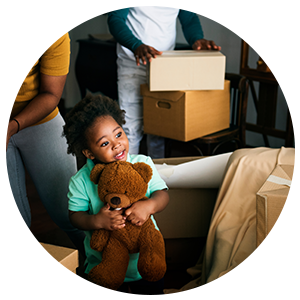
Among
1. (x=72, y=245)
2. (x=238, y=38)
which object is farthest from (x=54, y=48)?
(x=238, y=38)

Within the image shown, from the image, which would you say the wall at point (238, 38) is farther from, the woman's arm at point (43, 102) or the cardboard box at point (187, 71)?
the woman's arm at point (43, 102)

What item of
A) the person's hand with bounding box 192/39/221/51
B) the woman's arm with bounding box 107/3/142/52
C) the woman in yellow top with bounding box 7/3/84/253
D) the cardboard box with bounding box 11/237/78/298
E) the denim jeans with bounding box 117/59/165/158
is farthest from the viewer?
the denim jeans with bounding box 117/59/165/158

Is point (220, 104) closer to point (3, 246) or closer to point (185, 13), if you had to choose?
point (185, 13)

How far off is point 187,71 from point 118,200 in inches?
20.5

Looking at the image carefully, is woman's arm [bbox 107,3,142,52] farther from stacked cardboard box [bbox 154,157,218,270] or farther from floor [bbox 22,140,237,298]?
floor [bbox 22,140,237,298]

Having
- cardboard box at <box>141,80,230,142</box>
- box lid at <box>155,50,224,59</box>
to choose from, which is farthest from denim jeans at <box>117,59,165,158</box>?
box lid at <box>155,50,224,59</box>

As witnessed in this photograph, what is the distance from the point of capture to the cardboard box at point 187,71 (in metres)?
0.92

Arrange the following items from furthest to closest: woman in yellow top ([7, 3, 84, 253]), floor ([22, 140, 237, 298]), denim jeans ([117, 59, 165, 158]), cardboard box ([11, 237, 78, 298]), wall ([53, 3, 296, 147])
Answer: wall ([53, 3, 296, 147]), denim jeans ([117, 59, 165, 158]), floor ([22, 140, 237, 298]), woman in yellow top ([7, 3, 84, 253]), cardboard box ([11, 237, 78, 298])

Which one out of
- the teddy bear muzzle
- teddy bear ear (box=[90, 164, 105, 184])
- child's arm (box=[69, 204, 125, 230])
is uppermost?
teddy bear ear (box=[90, 164, 105, 184])

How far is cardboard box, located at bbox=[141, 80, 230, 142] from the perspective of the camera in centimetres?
102

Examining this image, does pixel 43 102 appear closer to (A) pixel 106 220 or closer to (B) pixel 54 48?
(B) pixel 54 48

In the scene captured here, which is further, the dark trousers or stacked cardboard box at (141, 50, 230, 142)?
stacked cardboard box at (141, 50, 230, 142)

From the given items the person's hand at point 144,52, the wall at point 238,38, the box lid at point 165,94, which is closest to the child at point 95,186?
the person's hand at point 144,52

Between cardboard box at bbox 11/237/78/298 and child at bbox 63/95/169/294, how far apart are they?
0.05m
